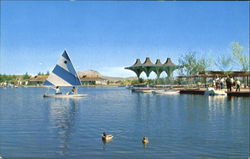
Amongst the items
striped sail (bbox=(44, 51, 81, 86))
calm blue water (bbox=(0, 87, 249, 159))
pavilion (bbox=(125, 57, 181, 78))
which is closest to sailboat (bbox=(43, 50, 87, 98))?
striped sail (bbox=(44, 51, 81, 86))

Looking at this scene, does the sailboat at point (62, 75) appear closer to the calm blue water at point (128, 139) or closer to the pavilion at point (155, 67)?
the calm blue water at point (128, 139)

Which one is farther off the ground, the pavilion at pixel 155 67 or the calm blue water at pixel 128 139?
the pavilion at pixel 155 67

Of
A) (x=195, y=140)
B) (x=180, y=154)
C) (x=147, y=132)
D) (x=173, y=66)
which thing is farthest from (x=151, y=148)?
(x=173, y=66)

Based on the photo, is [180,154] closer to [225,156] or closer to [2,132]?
[225,156]

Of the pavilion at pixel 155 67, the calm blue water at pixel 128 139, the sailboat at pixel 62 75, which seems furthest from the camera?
the pavilion at pixel 155 67

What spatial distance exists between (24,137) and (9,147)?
2524mm

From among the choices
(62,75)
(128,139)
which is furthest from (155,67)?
(128,139)

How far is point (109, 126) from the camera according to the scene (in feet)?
72.7

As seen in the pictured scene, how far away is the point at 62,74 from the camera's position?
182ft

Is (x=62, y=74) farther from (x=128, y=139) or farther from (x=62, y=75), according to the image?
(x=128, y=139)

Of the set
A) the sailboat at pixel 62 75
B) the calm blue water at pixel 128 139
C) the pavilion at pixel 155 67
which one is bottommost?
the calm blue water at pixel 128 139

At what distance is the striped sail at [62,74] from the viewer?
5558 cm

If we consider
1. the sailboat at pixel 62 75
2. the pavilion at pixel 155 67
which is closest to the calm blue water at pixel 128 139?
the sailboat at pixel 62 75

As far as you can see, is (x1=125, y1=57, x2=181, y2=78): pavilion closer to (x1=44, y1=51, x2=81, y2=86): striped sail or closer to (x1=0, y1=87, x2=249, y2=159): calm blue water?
(x1=44, y1=51, x2=81, y2=86): striped sail
